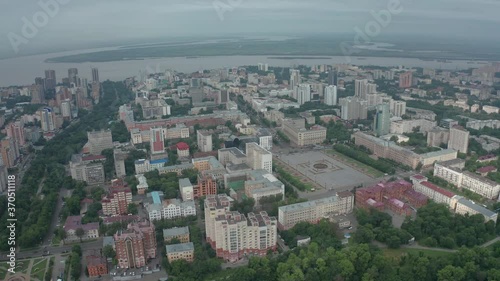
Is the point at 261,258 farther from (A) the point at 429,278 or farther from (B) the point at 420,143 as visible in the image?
(B) the point at 420,143

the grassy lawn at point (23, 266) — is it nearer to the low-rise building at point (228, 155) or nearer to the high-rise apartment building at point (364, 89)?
the low-rise building at point (228, 155)

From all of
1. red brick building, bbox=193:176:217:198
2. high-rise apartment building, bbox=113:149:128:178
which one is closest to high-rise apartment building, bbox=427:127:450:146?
red brick building, bbox=193:176:217:198

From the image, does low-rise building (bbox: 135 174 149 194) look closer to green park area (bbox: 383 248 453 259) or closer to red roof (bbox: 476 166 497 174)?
green park area (bbox: 383 248 453 259)

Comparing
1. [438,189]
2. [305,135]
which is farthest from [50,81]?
[438,189]

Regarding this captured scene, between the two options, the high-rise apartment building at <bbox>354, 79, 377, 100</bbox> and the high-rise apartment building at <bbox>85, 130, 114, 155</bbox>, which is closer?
the high-rise apartment building at <bbox>85, 130, 114, 155</bbox>

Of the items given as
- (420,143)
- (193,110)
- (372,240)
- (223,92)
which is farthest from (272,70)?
(372,240)

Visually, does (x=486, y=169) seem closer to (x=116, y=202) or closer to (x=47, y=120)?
(x=116, y=202)

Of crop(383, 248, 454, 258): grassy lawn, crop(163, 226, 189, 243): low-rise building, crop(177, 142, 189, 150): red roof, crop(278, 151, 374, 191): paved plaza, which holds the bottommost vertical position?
crop(383, 248, 454, 258): grassy lawn
